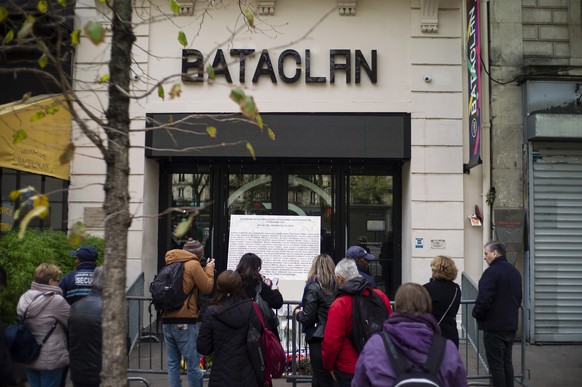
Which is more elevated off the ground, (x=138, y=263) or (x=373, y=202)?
(x=373, y=202)

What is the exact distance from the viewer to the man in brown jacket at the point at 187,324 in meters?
6.56

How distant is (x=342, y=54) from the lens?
10.7 meters

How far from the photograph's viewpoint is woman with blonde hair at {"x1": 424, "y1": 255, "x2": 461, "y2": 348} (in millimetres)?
6312

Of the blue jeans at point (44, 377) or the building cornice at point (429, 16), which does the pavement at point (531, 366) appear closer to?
the blue jeans at point (44, 377)

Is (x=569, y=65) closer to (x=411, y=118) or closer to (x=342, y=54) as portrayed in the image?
(x=411, y=118)

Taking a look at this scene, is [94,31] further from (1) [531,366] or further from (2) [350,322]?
(1) [531,366]

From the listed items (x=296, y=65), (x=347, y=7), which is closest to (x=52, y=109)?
(x=296, y=65)

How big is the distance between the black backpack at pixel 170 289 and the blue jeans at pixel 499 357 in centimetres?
360

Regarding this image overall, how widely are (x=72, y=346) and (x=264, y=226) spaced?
4554mm

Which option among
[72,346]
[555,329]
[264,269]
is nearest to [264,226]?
[264,269]

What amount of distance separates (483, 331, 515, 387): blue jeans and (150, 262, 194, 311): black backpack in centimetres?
360

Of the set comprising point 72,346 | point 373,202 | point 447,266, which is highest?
point 373,202

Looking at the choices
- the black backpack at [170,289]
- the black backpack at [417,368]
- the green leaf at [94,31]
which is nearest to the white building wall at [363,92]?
the black backpack at [170,289]

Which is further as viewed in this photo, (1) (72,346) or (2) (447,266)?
(2) (447,266)
